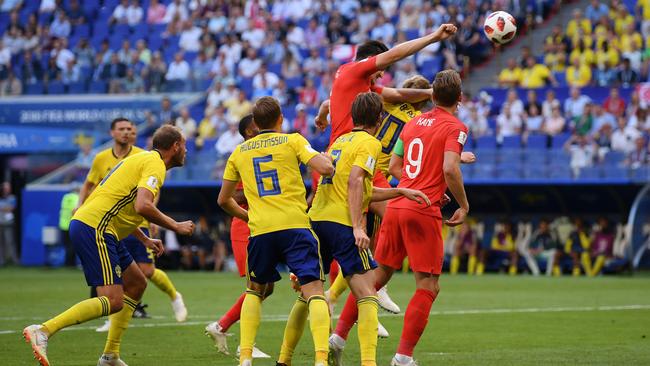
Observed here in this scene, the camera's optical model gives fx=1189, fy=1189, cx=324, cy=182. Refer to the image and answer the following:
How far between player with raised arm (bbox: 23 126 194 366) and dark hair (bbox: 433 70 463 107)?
2158 millimetres

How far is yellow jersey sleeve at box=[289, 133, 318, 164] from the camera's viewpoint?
8867 millimetres

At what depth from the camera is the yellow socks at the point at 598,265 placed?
80.2ft

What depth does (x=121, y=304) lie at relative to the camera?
9.62 metres

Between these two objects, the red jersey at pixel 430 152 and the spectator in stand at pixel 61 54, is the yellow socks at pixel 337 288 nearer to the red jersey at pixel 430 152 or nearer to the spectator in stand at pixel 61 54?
the red jersey at pixel 430 152

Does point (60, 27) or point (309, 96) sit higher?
point (60, 27)

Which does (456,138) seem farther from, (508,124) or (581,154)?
(508,124)

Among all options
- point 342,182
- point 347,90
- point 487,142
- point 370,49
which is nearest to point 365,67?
point 347,90

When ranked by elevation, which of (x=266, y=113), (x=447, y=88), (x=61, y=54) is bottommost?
(x=266, y=113)

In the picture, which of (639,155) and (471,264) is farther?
(471,264)

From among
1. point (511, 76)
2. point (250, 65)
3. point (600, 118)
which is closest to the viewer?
point (600, 118)

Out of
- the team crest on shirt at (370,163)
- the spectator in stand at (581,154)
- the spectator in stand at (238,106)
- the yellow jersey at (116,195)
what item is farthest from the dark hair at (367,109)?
the spectator in stand at (238,106)

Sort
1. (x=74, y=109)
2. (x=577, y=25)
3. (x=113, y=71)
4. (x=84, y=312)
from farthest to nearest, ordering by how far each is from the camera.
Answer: (x=113, y=71) → (x=74, y=109) → (x=577, y=25) → (x=84, y=312)

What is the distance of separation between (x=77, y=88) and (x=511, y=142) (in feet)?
45.0

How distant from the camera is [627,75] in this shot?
25.6m
